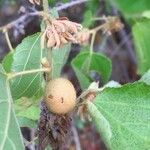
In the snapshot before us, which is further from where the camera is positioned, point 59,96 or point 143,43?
point 143,43

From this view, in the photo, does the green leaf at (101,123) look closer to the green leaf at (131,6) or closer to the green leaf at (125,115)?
the green leaf at (125,115)

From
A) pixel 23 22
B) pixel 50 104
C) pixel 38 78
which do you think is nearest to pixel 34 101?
pixel 38 78

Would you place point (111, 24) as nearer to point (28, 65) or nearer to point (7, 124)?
point (28, 65)

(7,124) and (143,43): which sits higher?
(7,124)

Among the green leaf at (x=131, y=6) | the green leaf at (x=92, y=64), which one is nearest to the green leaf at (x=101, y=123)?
the green leaf at (x=131, y=6)

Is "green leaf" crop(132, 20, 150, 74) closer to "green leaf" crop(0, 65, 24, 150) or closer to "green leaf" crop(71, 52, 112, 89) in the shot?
"green leaf" crop(71, 52, 112, 89)

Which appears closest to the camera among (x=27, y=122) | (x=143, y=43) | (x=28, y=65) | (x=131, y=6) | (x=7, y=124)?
(x=131, y=6)

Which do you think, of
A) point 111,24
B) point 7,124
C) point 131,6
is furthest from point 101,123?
point 111,24
